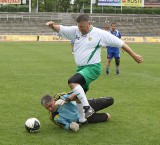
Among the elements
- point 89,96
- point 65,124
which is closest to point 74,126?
point 65,124

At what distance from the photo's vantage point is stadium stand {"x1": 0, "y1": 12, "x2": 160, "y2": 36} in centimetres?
5566

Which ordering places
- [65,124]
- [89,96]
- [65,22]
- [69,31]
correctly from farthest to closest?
[65,22]
[89,96]
[69,31]
[65,124]

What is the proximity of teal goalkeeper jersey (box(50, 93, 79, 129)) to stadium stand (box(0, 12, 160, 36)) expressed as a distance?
45.8 m

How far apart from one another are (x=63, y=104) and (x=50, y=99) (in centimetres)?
32

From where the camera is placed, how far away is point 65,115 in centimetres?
724

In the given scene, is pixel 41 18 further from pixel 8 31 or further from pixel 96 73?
pixel 96 73

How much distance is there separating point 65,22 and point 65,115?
5487 centimetres

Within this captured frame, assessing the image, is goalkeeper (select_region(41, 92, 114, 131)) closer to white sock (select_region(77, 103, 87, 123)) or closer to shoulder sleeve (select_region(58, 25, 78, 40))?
white sock (select_region(77, 103, 87, 123))

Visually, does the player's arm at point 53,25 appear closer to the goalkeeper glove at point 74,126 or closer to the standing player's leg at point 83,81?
the standing player's leg at point 83,81

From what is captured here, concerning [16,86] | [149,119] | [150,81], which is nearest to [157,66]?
[150,81]

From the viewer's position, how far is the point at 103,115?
7.76 meters

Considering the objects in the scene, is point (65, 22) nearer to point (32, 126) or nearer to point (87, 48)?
point (87, 48)

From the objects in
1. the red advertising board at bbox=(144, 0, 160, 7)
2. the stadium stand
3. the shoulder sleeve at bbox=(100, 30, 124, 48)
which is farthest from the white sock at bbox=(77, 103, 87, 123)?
the red advertising board at bbox=(144, 0, 160, 7)

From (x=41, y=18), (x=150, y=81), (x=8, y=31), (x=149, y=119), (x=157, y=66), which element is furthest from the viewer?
(x=41, y=18)
